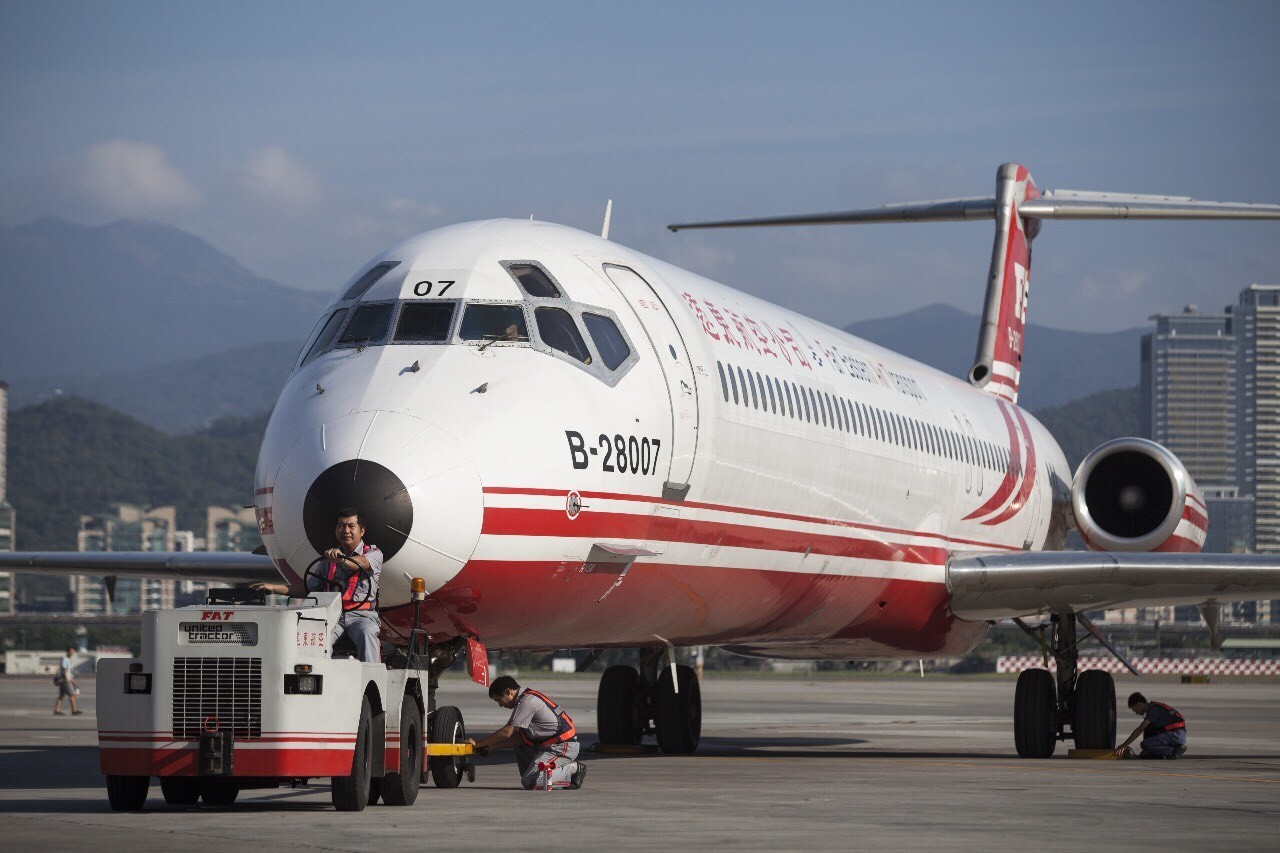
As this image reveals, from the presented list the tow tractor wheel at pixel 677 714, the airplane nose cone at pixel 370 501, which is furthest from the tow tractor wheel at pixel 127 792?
the tow tractor wheel at pixel 677 714

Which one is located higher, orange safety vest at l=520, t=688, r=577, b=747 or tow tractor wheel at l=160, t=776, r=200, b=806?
orange safety vest at l=520, t=688, r=577, b=747

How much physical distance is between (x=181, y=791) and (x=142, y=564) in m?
9.51

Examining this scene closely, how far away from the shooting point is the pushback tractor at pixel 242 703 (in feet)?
37.4

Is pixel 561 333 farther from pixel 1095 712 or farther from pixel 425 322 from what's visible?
pixel 1095 712

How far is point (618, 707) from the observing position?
71.4 ft

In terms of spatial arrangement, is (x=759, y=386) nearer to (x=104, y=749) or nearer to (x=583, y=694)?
(x=104, y=749)

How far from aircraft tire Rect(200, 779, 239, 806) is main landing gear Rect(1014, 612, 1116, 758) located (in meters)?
10.7

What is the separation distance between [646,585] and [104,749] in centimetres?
481

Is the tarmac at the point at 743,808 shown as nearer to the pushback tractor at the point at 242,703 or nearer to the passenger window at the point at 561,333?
the pushback tractor at the point at 242,703

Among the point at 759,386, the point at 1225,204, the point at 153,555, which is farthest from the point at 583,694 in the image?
the point at 759,386

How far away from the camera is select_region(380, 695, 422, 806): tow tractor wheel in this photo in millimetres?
12172

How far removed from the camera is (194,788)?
41.4ft

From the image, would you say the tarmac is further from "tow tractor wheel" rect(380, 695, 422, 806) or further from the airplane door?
the airplane door

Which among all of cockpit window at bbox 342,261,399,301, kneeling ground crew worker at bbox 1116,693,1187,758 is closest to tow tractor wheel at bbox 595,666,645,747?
kneeling ground crew worker at bbox 1116,693,1187,758
